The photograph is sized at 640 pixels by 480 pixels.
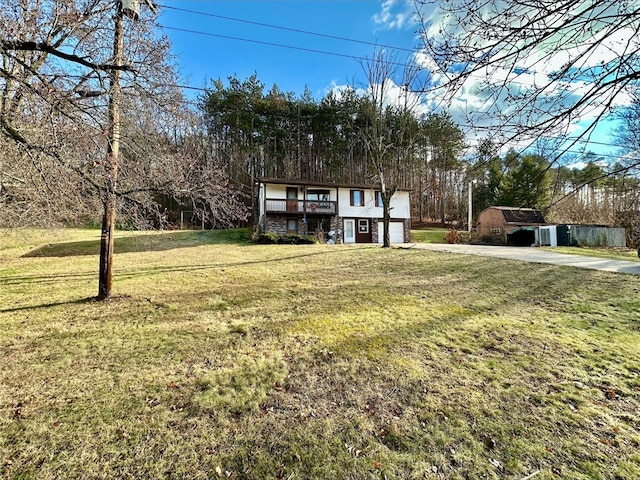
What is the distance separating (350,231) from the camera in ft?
74.8

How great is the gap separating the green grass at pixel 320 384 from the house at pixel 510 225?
1753cm

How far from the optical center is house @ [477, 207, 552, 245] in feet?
71.9

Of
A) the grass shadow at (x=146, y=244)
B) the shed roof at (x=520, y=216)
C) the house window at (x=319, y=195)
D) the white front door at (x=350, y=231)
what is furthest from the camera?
the shed roof at (x=520, y=216)

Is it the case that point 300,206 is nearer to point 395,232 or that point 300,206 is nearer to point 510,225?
point 395,232

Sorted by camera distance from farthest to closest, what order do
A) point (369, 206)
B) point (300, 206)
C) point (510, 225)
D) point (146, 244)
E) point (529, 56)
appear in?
point (510, 225) < point (369, 206) < point (300, 206) < point (146, 244) < point (529, 56)

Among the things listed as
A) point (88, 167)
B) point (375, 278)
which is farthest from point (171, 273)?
point (375, 278)

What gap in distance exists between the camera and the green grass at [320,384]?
213cm

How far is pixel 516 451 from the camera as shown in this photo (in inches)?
87.8

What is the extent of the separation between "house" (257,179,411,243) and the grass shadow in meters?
2.77

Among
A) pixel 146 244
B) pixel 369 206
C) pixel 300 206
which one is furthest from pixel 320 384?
pixel 369 206

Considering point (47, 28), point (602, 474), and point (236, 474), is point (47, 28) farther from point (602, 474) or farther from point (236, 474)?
point (602, 474)

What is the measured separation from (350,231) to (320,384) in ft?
65.5

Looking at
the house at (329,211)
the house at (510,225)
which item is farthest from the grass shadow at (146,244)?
the house at (510,225)

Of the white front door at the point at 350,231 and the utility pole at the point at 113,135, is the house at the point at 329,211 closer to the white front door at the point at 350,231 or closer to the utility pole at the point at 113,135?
the white front door at the point at 350,231
